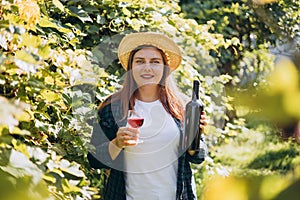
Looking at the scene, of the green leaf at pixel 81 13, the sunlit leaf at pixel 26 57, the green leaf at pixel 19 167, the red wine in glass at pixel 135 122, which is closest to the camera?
the green leaf at pixel 19 167

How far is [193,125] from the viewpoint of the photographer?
2.76 metres

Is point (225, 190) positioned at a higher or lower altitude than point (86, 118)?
higher

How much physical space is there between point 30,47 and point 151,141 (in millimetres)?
1138

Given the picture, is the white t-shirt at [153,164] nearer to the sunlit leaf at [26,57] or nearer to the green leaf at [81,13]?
the green leaf at [81,13]

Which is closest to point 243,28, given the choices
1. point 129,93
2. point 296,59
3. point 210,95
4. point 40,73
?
point 210,95

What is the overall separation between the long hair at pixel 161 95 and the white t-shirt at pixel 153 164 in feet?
0.44

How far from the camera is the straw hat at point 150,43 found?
3.02 metres

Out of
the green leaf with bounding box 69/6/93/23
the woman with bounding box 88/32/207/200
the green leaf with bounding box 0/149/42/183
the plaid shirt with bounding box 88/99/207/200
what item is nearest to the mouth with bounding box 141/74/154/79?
the woman with bounding box 88/32/207/200

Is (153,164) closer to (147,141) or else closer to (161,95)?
(147,141)

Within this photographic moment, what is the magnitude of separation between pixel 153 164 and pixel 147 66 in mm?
458

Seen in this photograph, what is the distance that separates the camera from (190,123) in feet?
9.07

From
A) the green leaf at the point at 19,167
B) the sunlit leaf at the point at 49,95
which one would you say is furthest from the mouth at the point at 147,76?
the green leaf at the point at 19,167

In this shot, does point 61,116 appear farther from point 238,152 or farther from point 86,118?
point 238,152

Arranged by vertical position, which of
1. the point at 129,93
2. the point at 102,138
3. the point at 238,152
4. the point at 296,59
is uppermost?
the point at 296,59
